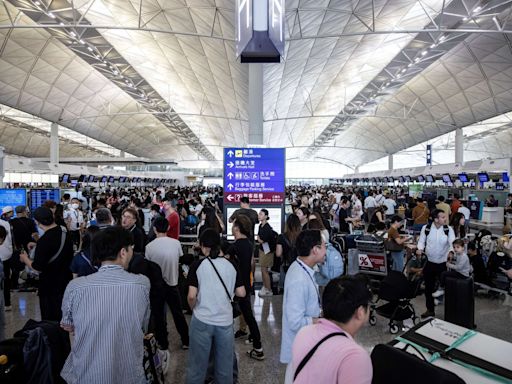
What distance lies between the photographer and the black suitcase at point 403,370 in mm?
1600

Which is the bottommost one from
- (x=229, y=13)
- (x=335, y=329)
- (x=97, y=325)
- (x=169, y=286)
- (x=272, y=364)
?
(x=272, y=364)

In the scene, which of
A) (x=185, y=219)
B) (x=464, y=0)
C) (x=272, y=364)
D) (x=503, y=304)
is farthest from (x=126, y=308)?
(x=464, y=0)

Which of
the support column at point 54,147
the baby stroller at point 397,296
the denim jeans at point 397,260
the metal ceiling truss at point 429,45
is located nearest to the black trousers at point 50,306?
the baby stroller at point 397,296

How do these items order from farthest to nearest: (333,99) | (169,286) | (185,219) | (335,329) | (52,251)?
(333,99)
(185,219)
(169,286)
(52,251)
(335,329)

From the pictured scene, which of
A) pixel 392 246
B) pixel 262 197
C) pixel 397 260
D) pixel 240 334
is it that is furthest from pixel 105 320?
pixel 397 260

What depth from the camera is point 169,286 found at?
15.2 feet

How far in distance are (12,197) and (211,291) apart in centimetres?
898

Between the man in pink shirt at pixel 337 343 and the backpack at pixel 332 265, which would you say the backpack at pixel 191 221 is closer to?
the backpack at pixel 332 265

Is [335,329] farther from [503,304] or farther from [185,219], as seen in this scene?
[185,219]

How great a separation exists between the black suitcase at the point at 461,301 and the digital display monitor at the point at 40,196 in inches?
405

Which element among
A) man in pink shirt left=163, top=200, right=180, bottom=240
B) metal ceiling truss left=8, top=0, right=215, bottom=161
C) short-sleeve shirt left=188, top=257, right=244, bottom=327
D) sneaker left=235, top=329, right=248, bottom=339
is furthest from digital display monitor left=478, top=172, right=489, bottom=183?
short-sleeve shirt left=188, top=257, right=244, bottom=327

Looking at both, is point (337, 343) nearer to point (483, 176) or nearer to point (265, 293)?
point (265, 293)

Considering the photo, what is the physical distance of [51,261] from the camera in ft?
13.4

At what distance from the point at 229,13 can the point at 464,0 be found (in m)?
8.47
